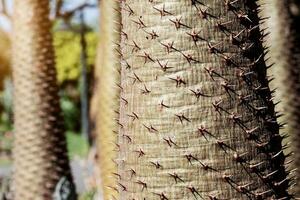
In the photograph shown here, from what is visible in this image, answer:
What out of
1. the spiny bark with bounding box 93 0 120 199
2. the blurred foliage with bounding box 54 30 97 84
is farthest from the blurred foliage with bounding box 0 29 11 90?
the spiny bark with bounding box 93 0 120 199

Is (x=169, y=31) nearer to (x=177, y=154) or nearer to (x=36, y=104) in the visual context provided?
(x=177, y=154)

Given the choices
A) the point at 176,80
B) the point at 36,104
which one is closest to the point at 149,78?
the point at 176,80

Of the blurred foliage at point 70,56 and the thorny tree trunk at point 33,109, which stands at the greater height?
the blurred foliage at point 70,56

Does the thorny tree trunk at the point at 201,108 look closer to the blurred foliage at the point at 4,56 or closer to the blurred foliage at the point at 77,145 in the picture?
the blurred foliage at the point at 77,145

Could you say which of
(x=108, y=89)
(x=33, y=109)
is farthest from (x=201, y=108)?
(x=33, y=109)

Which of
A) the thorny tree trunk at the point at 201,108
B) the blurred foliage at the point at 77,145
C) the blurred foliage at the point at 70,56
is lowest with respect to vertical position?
the blurred foliage at the point at 77,145

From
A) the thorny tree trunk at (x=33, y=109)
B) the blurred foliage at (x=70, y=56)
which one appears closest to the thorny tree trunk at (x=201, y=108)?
the thorny tree trunk at (x=33, y=109)
